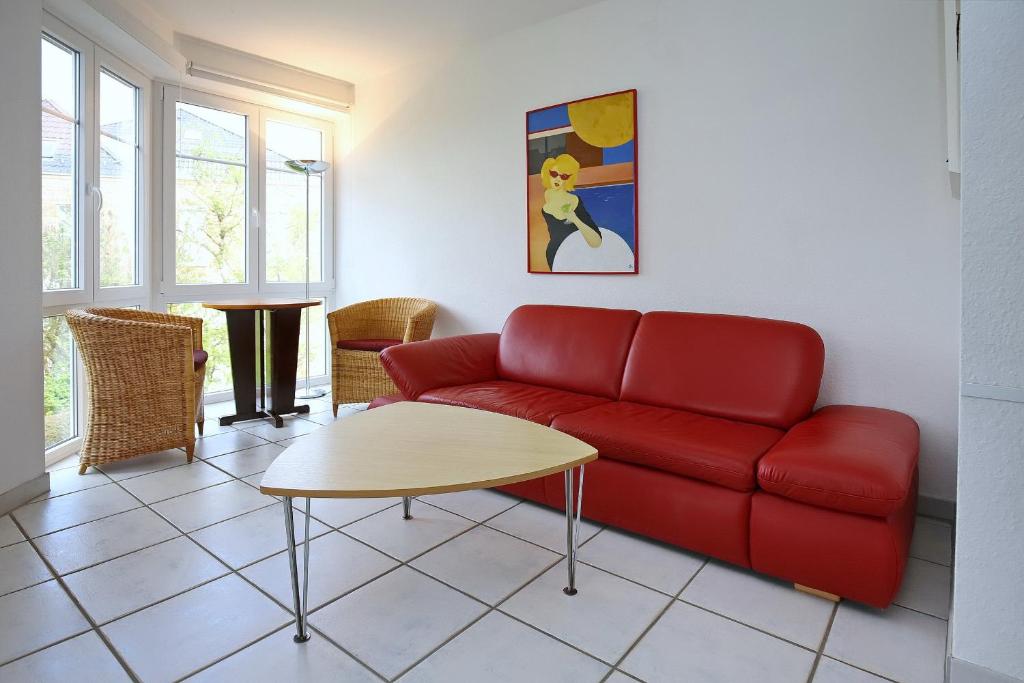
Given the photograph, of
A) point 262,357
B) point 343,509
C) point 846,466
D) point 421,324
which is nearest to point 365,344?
point 421,324

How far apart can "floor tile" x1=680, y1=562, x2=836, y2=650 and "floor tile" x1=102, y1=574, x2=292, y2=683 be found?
1.35 meters

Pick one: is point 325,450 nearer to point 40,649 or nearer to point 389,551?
point 389,551

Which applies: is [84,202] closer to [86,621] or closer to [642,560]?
[86,621]

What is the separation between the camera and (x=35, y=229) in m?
2.77

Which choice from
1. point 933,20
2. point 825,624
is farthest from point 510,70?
point 825,624

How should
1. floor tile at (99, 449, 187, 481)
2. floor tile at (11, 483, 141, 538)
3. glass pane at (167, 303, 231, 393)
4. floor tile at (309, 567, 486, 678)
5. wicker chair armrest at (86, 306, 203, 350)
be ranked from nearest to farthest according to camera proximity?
1. floor tile at (309, 567, 486, 678)
2. floor tile at (11, 483, 141, 538)
3. floor tile at (99, 449, 187, 481)
4. wicker chair armrest at (86, 306, 203, 350)
5. glass pane at (167, 303, 231, 393)

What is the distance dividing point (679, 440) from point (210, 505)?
2.07 metres

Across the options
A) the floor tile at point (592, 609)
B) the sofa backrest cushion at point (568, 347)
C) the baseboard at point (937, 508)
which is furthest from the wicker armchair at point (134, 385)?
the baseboard at point (937, 508)

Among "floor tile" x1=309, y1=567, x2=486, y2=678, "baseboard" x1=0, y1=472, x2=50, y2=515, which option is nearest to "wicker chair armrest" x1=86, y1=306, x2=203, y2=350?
"baseboard" x1=0, y1=472, x2=50, y2=515

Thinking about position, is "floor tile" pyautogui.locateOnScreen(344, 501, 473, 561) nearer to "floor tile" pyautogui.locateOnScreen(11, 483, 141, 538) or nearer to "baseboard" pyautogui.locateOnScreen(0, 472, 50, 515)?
"floor tile" pyautogui.locateOnScreen(11, 483, 141, 538)

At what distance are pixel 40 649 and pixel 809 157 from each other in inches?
133

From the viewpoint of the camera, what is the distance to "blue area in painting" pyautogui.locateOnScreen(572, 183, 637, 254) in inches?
134

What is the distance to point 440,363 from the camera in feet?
10.9

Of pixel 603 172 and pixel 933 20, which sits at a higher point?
pixel 933 20
